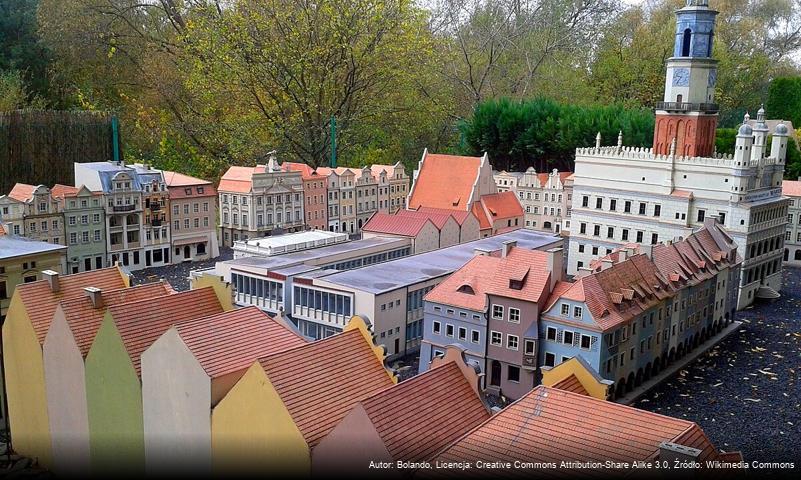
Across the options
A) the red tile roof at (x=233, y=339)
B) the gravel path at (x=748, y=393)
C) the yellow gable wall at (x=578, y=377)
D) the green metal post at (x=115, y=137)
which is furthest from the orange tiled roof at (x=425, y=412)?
the green metal post at (x=115, y=137)

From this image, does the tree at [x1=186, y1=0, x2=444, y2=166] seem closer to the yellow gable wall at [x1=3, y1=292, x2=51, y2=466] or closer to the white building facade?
the white building facade

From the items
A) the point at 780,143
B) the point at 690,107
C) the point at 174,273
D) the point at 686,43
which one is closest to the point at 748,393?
the point at 780,143

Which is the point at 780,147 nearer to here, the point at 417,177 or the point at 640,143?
the point at 640,143

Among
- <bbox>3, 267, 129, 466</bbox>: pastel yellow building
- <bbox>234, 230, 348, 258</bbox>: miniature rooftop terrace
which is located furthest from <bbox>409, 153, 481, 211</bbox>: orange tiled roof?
<bbox>3, 267, 129, 466</bbox>: pastel yellow building

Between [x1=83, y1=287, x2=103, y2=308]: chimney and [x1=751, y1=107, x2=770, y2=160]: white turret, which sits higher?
[x1=751, y1=107, x2=770, y2=160]: white turret

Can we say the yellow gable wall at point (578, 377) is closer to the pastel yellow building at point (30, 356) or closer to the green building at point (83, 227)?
the pastel yellow building at point (30, 356)

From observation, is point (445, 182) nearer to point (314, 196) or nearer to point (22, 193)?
point (314, 196)

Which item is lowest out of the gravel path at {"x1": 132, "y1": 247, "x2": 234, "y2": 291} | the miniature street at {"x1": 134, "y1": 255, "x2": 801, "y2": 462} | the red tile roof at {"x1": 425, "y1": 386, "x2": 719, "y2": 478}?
A: the miniature street at {"x1": 134, "y1": 255, "x2": 801, "y2": 462}
